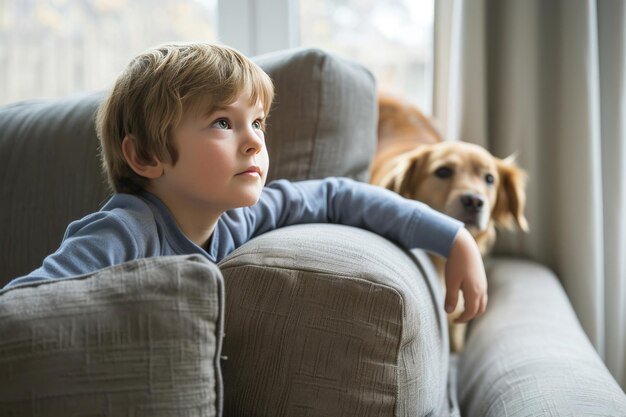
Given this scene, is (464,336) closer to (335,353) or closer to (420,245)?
Result: (420,245)

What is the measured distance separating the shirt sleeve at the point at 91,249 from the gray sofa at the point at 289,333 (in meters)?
0.12

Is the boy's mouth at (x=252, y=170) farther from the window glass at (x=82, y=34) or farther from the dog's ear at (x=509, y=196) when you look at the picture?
the window glass at (x=82, y=34)

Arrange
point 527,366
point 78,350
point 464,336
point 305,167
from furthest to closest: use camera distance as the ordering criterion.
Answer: point 464,336 → point 305,167 → point 527,366 → point 78,350

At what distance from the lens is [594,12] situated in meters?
1.41

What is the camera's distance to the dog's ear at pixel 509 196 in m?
1.35

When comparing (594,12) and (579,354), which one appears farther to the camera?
(594,12)

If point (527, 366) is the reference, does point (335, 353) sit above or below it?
above

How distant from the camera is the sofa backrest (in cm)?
113

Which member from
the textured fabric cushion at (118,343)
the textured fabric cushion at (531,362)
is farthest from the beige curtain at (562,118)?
the textured fabric cushion at (118,343)

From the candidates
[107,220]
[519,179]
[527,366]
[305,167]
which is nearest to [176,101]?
[107,220]

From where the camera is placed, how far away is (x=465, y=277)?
963 millimetres

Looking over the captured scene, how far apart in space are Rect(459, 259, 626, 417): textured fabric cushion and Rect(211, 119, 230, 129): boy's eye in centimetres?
55

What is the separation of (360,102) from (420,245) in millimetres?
340

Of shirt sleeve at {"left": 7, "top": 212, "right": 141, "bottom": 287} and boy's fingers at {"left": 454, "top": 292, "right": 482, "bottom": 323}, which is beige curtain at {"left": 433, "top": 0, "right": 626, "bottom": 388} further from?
shirt sleeve at {"left": 7, "top": 212, "right": 141, "bottom": 287}
